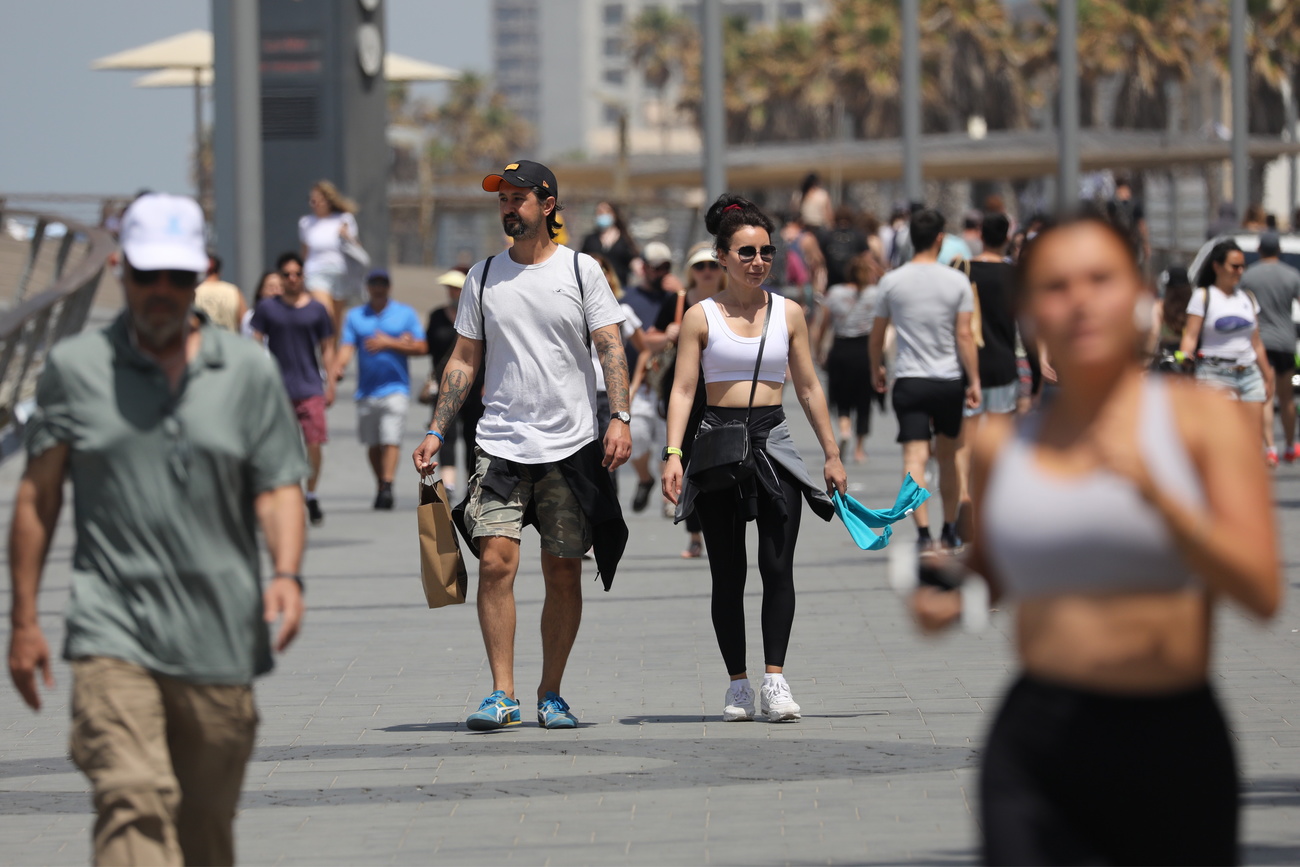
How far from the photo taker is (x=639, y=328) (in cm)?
1295

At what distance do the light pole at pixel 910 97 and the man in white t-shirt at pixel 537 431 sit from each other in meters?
18.3

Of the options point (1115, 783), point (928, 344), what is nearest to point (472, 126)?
point (928, 344)

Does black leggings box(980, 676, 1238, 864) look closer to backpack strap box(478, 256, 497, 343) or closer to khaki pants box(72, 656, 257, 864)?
khaki pants box(72, 656, 257, 864)

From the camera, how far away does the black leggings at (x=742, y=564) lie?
7352 mm

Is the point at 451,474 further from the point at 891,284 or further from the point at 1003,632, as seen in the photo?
the point at 1003,632

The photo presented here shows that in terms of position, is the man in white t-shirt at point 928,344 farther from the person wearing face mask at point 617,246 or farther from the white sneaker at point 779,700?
the person wearing face mask at point 617,246

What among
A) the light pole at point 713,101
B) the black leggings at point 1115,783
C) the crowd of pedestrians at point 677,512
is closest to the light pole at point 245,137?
the light pole at point 713,101

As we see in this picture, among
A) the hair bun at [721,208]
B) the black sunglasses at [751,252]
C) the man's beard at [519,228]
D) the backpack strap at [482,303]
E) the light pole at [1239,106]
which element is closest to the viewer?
the man's beard at [519,228]

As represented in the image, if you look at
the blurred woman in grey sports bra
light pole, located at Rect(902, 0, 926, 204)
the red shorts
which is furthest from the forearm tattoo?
light pole, located at Rect(902, 0, 926, 204)

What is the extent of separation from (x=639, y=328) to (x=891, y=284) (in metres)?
2.39

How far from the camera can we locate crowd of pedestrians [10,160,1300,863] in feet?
9.97

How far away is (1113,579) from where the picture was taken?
3.04 m

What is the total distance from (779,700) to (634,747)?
0.62 metres

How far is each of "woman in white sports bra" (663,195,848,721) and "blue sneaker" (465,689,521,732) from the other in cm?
77
